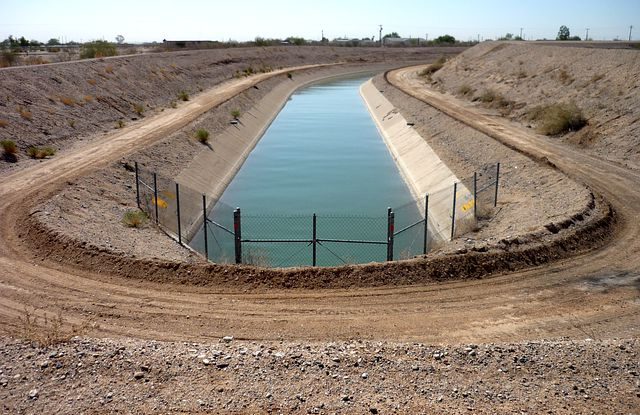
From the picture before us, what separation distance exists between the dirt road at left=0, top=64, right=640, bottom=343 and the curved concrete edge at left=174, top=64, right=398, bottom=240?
363 inches

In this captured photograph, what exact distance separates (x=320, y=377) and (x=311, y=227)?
1681 centimetres

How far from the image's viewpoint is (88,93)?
45656mm

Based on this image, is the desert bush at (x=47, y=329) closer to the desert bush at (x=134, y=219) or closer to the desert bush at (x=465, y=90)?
the desert bush at (x=134, y=219)

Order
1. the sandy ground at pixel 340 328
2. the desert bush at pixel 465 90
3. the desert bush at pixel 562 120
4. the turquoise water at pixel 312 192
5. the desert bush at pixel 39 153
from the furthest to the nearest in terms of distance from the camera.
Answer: the desert bush at pixel 465 90 < the desert bush at pixel 562 120 < the desert bush at pixel 39 153 < the turquoise water at pixel 312 192 < the sandy ground at pixel 340 328

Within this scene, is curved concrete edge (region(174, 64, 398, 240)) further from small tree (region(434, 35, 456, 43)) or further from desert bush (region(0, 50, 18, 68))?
small tree (region(434, 35, 456, 43))

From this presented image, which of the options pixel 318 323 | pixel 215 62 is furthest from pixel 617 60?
pixel 215 62

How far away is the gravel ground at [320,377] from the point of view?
9625 mm

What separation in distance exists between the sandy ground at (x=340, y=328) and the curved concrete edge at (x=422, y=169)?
736 cm

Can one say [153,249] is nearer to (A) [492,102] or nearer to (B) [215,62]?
(A) [492,102]

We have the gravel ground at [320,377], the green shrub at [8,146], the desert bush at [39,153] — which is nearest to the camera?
the gravel ground at [320,377]

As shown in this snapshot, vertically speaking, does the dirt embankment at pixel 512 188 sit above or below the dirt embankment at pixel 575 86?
below

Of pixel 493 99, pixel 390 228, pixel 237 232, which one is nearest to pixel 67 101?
pixel 237 232

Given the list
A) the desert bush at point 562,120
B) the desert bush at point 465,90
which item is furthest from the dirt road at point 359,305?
the desert bush at point 465,90

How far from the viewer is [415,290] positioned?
15344 mm
